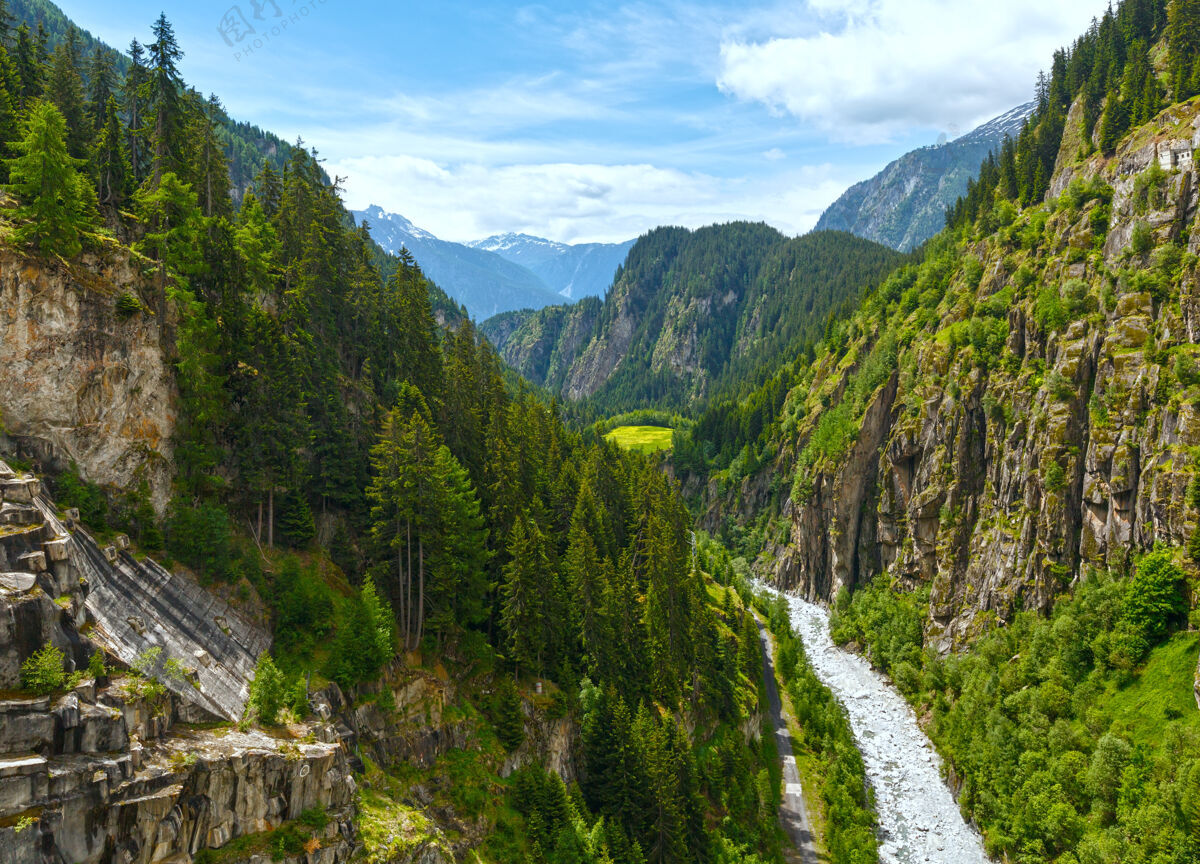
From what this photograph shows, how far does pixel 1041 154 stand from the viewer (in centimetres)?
10662

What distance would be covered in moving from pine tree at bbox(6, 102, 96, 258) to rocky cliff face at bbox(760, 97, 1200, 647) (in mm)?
77208

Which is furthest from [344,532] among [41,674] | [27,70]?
[27,70]

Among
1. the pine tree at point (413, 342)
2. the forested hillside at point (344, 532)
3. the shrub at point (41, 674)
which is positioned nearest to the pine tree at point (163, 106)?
the forested hillside at point (344, 532)

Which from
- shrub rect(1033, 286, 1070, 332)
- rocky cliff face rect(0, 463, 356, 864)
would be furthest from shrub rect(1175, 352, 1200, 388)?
rocky cliff face rect(0, 463, 356, 864)

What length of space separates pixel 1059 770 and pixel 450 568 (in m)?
48.9

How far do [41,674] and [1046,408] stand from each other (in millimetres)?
81608

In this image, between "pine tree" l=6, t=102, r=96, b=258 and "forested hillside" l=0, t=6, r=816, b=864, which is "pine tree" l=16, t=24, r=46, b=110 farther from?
"pine tree" l=6, t=102, r=96, b=258

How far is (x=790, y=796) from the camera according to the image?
61.7 metres

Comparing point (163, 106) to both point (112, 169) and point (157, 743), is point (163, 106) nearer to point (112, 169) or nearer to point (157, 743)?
point (112, 169)

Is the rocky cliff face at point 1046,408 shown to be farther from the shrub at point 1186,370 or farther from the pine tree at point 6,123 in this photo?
the pine tree at point 6,123

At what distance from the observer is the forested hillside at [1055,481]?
50625mm

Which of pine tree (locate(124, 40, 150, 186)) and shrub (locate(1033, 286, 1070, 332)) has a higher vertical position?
pine tree (locate(124, 40, 150, 186))

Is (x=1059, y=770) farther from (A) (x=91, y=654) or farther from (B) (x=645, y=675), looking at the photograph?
(A) (x=91, y=654)

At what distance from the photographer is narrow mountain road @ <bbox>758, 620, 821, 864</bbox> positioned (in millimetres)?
54688
